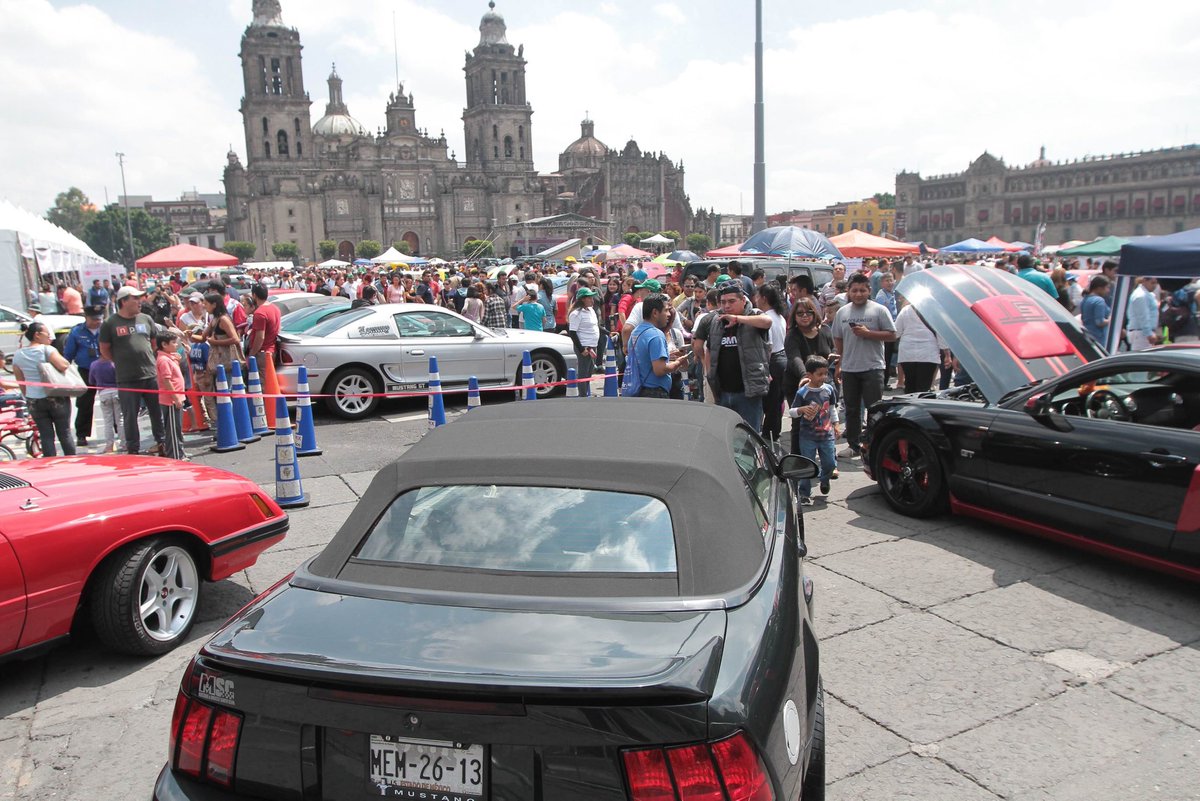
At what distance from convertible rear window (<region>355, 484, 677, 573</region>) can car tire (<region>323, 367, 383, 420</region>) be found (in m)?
8.41

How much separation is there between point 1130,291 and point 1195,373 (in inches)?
288

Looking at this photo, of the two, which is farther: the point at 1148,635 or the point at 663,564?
the point at 1148,635

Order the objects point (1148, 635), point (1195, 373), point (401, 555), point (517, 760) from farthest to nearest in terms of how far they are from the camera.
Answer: point (1195, 373) → point (1148, 635) → point (401, 555) → point (517, 760)

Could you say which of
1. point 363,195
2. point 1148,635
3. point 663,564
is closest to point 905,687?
point 1148,635

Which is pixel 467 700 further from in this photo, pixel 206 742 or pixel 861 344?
pixel 861 344

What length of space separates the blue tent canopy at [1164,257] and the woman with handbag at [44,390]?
11940mm

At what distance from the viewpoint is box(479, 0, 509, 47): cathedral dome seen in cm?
11276

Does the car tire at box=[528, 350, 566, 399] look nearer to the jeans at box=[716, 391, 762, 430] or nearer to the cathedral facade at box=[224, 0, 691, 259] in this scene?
the jeans at box=[716, 391, 762, 430]

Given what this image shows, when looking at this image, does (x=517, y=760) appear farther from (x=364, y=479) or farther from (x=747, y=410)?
(x=364, y=479)

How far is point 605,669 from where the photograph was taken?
206 cm

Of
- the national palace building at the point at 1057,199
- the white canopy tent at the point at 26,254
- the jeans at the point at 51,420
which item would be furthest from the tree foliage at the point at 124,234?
the jeans at the point at 51,420

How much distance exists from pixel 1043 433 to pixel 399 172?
10951 centimetres

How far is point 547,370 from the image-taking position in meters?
12.7

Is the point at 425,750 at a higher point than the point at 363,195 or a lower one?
lower
